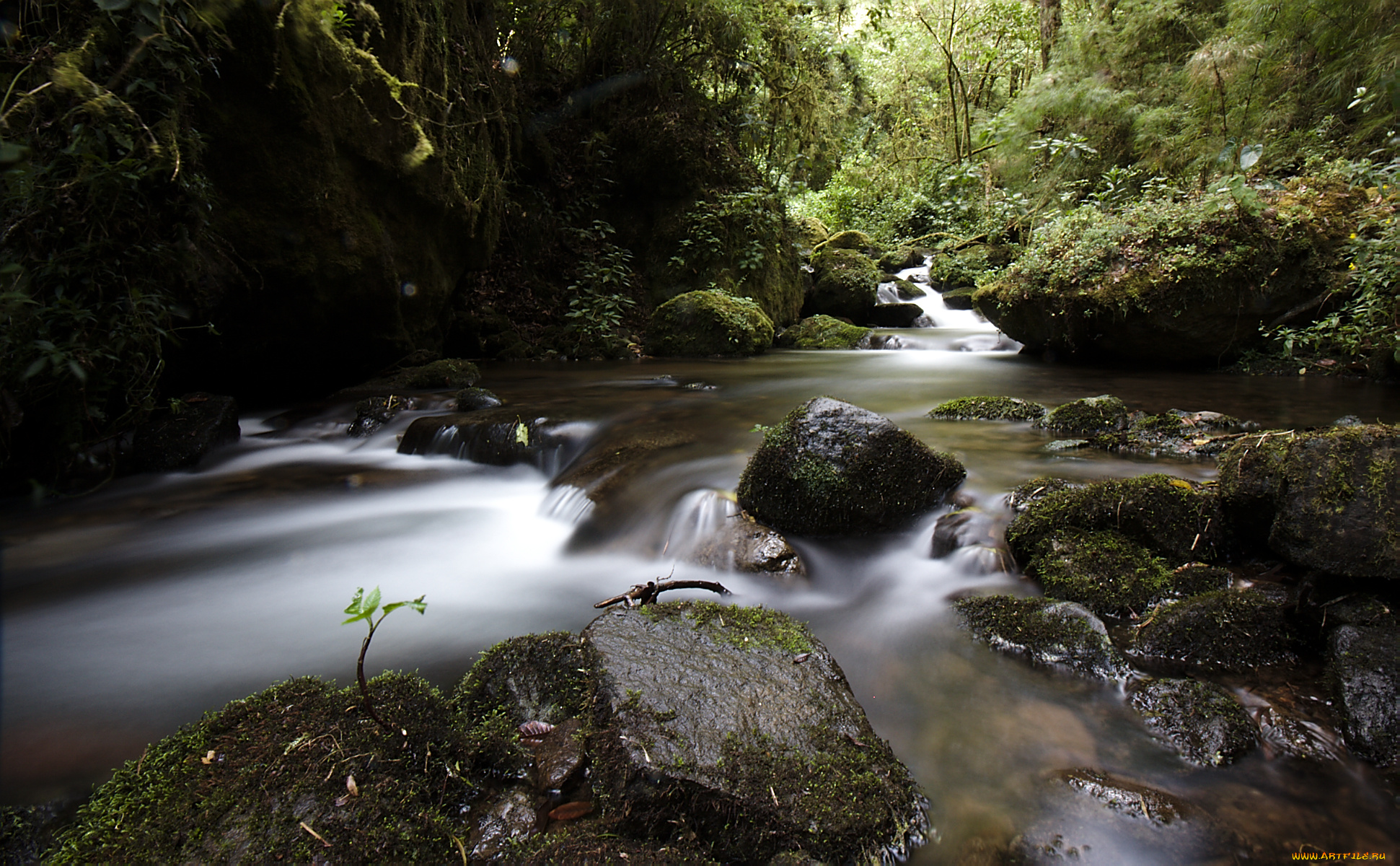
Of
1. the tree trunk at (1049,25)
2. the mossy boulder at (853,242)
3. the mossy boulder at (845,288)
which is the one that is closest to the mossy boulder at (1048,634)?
the mossy boulder at (845,288)


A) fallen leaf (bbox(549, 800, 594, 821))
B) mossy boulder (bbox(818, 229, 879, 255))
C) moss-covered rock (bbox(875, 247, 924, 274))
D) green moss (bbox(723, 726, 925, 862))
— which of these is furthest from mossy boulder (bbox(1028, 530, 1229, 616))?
moss-covered rock (bbox(875, 247, 924, 274))

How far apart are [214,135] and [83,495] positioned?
2.79m

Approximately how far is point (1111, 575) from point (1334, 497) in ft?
2.57

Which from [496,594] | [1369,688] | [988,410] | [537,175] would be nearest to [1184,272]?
[988,410]

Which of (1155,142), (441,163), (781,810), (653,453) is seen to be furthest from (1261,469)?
(1155,142)

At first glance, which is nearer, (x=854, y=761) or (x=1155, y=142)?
(x=854, y=761)

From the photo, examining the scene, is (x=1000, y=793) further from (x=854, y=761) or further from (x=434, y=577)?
(x=434, y=577)

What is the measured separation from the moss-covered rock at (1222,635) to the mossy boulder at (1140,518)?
387mm

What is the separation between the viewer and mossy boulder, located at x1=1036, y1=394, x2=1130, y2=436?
16.2ft

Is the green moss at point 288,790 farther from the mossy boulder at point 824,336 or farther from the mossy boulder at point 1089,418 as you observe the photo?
the mossy boulder at point 824,336

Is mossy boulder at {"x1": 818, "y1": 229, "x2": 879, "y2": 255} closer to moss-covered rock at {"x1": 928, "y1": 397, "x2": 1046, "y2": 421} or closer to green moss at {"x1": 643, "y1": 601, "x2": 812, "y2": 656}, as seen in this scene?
moss-covered rock at {"x1": 928, "y1": 397, "x2": 1046, "y2": 421}

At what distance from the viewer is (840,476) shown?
3.39 metres

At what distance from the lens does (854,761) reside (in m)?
1.73

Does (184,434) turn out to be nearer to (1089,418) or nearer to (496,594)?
(496,594)
